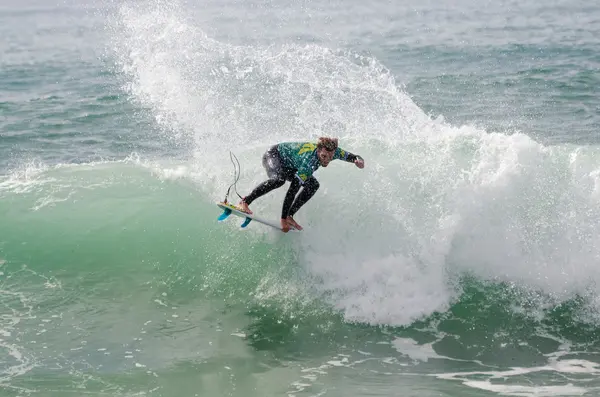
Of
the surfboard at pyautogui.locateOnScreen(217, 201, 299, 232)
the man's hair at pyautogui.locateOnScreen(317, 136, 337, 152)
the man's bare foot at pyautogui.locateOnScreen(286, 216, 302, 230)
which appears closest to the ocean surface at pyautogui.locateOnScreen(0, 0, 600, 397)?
the man's bare foot at pyautogui.locateOnScreen(286, 216, 302, 230)

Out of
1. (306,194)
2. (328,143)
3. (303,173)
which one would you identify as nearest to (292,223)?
(306,194)

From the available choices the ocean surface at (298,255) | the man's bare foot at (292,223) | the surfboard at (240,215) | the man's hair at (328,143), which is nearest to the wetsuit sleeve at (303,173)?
the man's hair at (328,143)

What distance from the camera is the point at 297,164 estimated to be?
29.6 ft

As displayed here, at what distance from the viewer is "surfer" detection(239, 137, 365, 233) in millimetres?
8961

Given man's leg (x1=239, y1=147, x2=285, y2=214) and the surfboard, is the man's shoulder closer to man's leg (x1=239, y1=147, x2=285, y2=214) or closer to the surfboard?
man's leg (x1=239, y1=147, x2=285, y2=214)

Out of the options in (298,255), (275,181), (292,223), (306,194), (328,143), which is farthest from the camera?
(298,255)

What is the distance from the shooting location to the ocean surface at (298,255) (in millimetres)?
8109

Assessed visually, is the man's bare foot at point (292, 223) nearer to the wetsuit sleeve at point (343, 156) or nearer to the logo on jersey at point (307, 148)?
the logo on jersey at point (307, 148)

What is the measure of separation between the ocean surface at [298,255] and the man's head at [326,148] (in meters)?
1.35

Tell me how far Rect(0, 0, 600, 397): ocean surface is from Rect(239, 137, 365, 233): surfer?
95cm

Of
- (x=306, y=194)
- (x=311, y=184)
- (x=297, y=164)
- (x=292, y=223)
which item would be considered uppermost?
(x=297, y=164)

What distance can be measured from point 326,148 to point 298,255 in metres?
1.67

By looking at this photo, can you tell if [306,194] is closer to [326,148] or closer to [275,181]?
[275,181]

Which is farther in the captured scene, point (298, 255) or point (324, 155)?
point (298, 255)
